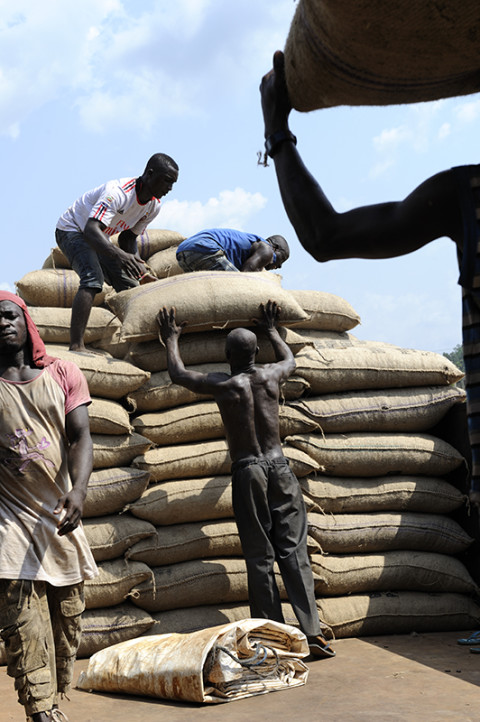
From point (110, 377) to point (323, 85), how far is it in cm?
419

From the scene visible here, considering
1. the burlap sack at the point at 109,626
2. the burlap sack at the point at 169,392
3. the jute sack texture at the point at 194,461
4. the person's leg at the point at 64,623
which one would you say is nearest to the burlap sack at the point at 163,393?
the burlap sack at the point at 169,392

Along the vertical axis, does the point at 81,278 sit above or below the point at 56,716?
above

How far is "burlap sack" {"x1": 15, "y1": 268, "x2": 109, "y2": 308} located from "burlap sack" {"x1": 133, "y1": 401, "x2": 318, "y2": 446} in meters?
2.33

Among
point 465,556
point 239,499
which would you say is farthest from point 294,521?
point 465,556

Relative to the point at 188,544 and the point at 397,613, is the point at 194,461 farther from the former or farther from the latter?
the point at 397,613

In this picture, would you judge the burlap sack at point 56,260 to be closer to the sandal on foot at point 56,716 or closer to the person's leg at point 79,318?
the person's leg at point 79,318

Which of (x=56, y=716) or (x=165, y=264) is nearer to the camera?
(x=56, y=716)

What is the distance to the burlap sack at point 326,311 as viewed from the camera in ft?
25.3

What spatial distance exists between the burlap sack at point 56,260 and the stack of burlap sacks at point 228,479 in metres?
2.00

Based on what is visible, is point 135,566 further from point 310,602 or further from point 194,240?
point 194,240

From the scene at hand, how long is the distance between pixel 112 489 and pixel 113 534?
29 centimetres

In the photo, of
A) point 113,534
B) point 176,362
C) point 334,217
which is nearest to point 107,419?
point 176,362

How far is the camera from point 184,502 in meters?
5.47

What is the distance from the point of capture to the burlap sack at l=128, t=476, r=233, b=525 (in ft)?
17.9
